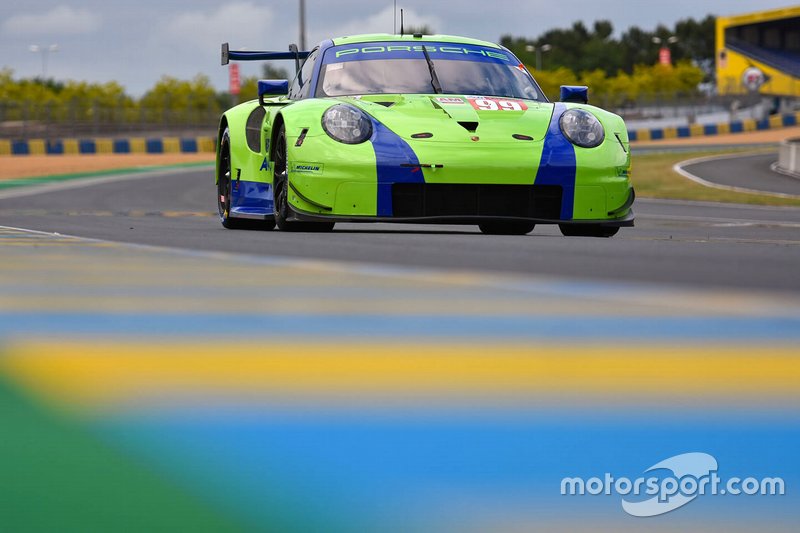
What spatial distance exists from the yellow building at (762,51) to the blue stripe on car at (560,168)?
74504 millimetres

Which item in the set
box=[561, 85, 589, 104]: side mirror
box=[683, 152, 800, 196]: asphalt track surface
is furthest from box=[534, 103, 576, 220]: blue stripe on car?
box=[683, 152, 800, 196]: asphalt track surface

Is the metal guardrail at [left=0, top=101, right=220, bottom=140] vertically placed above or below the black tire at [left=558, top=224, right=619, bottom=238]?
below

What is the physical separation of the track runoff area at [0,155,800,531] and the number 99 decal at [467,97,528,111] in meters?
3.55

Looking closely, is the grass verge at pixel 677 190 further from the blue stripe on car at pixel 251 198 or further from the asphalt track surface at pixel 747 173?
the blue stripe on car at pixel 251 198

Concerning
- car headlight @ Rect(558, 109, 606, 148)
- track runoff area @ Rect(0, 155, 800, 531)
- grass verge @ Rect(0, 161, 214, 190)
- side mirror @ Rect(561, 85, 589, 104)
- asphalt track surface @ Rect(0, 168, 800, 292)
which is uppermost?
side mirror @ Rect(561, 85, 589, 104)

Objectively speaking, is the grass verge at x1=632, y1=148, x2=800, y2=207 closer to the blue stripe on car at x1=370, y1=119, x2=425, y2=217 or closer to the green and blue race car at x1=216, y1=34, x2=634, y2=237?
the green and blue race car at x1=216, y1=34, x2=634, y2=237

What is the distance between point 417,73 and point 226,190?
1.77 meters

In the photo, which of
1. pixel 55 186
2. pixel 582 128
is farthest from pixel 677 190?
pixel 582 128

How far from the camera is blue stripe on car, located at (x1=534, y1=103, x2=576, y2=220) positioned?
23.8 feet

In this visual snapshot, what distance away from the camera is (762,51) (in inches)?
3462

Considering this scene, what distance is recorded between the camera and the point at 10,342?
122 inches

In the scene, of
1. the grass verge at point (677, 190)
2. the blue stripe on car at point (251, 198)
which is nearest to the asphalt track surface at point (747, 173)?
the grass verge at point (677, 190)

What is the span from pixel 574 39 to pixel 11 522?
581 feet

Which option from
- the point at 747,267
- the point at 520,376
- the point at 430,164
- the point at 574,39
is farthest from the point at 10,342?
the point at 574,39
